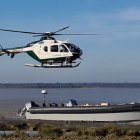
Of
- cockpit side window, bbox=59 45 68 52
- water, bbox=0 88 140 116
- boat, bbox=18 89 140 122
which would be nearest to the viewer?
boat, bbox=18 89 140 122

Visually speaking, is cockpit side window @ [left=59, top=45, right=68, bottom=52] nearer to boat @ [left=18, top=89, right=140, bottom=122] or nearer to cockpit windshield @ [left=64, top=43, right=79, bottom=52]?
cockpit windshield @ [left=64, top=43, right=79, bottom=52]

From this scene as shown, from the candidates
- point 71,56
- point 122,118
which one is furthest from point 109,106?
point 71,56

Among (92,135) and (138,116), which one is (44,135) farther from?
(138,116)

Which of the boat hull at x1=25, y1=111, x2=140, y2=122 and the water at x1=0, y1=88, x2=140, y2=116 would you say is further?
the water at x1=0, y1=88, x2=140, y2=116

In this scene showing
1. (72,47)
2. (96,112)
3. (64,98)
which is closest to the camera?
(96,112)

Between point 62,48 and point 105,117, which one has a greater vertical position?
point 62,48

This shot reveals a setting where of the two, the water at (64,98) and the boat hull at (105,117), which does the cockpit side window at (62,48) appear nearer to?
the boat hull at (105,117)

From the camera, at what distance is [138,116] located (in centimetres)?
2719

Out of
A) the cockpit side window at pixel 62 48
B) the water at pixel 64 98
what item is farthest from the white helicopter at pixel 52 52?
the water at pixel 64 98

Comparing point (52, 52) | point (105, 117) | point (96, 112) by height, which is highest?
point (52, 52)

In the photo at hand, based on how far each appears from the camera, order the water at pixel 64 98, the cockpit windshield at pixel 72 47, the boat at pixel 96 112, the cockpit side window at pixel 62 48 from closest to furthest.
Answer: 1. the boat at pixel 96 112
2. the cockpit windshield at pixel 72 47
3. the cockpit side window at pixel 62 48
4. the water at pixel 64 98

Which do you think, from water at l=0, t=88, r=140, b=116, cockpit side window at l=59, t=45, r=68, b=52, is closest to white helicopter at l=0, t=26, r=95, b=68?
cockpit side window at l=59, t=45, r=68, b=52

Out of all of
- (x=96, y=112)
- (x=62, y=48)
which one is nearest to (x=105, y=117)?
(x=96, y=112)

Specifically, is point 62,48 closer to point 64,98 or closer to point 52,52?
point 52,52
